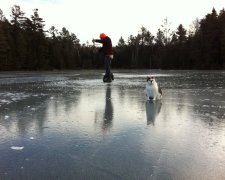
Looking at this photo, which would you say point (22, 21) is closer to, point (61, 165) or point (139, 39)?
point (139, 39)

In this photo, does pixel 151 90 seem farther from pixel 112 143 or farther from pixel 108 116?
pixel 112 143

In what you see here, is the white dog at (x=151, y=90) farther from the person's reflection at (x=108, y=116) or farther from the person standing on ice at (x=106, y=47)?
the person standing on ice at (x=106, y=47)

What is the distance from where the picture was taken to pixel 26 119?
19.2ft

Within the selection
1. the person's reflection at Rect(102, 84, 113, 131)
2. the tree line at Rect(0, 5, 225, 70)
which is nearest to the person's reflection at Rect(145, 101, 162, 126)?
the person's reflection at Rect(102, 84, 113, 131)

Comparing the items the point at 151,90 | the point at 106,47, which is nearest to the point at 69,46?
the point at 106,47

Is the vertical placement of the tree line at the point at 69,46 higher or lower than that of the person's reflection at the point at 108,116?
higher

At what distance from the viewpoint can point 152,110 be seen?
6965 millimetres

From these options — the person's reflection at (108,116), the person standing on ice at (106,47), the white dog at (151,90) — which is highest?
the person standing on ice at (106,47)

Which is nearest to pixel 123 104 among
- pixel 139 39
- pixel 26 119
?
pixel 26 119

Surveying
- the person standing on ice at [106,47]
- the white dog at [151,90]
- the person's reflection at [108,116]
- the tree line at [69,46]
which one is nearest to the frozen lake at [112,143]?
the person's reflection at [108,116]

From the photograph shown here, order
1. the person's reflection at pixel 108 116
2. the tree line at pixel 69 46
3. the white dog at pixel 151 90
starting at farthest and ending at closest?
the tree line at pixel 69 46 → the white dog at pixel 151 90 → the person's reflection at pixel 108 116

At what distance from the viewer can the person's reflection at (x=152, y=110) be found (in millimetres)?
5837

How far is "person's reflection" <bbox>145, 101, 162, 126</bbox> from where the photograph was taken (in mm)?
5837

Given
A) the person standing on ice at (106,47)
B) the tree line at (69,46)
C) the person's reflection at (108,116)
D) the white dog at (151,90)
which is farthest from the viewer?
the tree line at (69,46)
